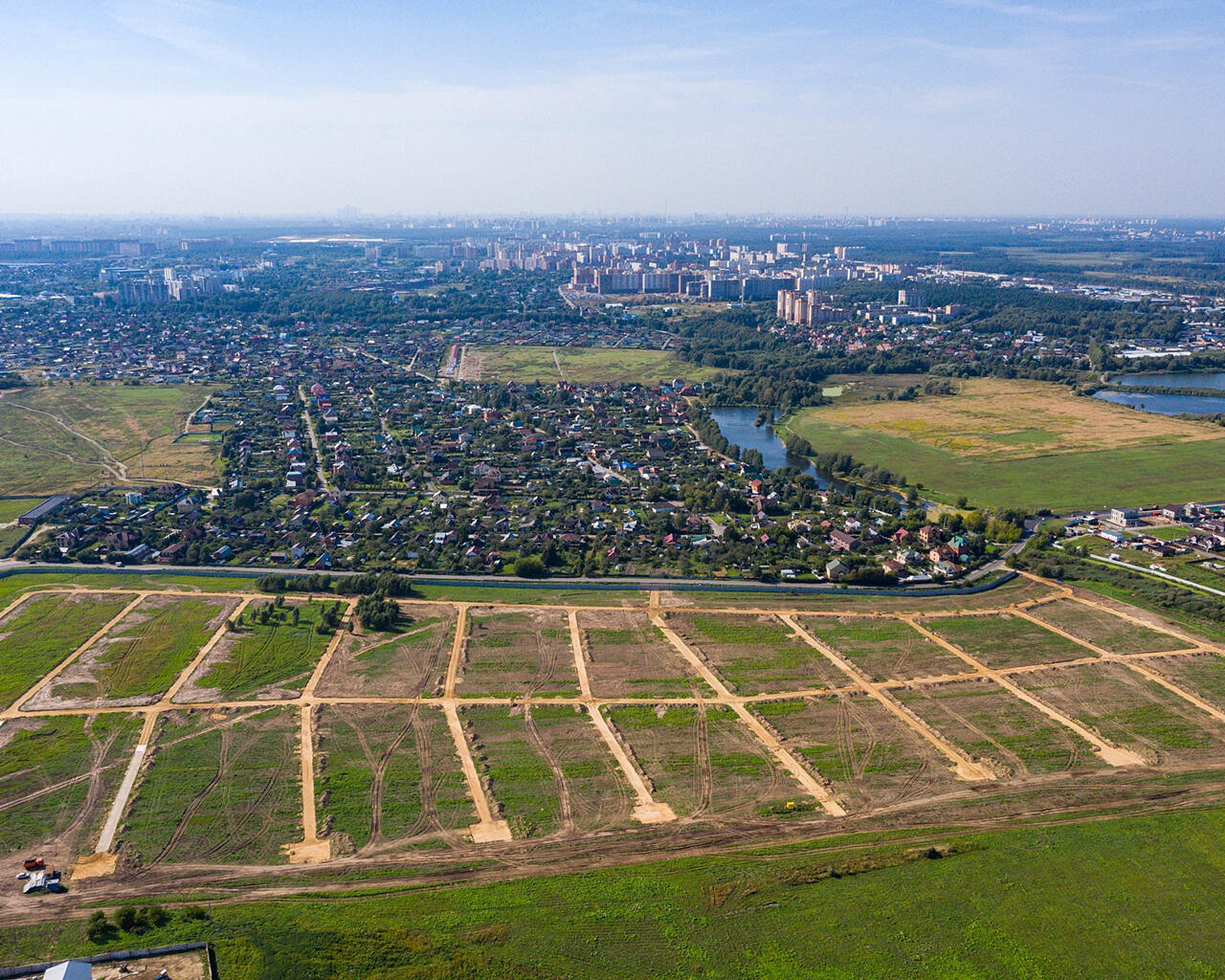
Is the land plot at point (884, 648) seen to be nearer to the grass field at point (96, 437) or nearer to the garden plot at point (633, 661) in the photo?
the garden plot at point (633, 661)

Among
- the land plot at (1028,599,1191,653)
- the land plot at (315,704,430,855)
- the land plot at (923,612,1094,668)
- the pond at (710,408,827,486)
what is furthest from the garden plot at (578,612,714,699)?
the pond at (710,408,827,486)

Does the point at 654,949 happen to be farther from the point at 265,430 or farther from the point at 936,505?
the point at 265,430

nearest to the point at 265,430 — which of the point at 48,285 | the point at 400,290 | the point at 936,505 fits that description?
the point at 936,505

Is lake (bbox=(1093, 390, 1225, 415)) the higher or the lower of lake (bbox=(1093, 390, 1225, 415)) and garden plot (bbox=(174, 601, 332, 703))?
the higher

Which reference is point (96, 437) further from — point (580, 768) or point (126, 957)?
point (580, 768)

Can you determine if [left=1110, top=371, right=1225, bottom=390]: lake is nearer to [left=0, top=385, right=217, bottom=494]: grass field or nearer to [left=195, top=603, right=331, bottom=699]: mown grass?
[left=195, top=603, right=331, bottom=699]: mown grass

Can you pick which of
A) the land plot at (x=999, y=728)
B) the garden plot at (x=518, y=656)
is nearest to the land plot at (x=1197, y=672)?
the land plot at (x=999, y=728)
